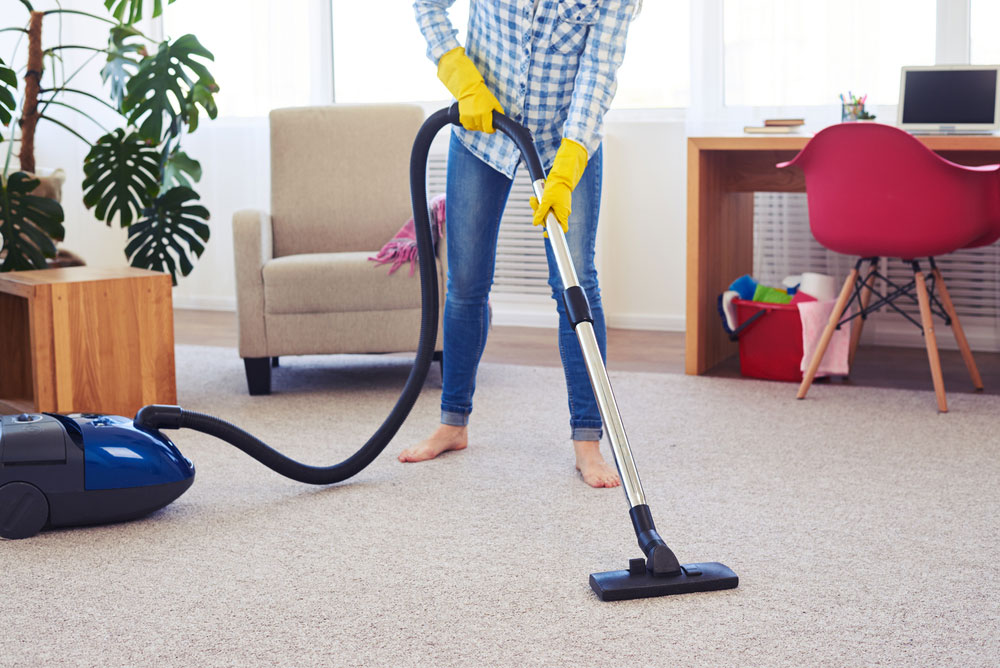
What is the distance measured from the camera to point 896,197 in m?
2.83

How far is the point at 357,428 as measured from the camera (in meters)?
2.76

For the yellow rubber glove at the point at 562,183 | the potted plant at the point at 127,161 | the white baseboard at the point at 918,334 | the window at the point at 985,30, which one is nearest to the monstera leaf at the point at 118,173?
the potted plant at the point at 127,161

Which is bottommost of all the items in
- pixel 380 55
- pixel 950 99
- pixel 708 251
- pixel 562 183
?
pixel 708 251

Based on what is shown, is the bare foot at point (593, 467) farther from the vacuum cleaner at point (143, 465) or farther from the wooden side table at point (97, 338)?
the wooden side table at point (97, 338)

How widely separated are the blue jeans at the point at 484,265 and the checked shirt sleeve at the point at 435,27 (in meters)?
0.19

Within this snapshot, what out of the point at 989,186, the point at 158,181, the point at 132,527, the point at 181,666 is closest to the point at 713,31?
the point at 989,186

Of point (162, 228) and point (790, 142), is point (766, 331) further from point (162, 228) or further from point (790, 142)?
point (162, 228)

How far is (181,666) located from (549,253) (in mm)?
1113

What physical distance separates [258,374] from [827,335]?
5.32 feet

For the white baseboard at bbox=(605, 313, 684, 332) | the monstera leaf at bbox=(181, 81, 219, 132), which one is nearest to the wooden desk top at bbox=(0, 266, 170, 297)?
the monstera leaf at bbox=(181, 81, 219, 132)

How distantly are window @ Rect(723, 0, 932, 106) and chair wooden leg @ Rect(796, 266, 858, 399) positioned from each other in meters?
1.03

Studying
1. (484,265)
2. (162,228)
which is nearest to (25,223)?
(162,228)

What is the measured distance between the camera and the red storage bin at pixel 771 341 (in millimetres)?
3312

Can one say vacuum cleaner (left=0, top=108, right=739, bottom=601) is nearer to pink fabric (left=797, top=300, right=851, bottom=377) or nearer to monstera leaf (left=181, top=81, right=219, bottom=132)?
monstera leaf (left=181, top=81, right=219, bottom=132)
